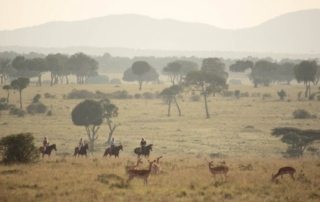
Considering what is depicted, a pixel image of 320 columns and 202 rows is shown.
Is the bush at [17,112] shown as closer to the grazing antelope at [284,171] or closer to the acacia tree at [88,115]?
the acacia tree at [88,115]

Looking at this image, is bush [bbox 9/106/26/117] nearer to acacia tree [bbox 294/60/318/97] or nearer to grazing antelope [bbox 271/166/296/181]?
grazing antelope [bbox 271/166/296/181]

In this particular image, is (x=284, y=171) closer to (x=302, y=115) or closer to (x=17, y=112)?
(x=302, y=115)

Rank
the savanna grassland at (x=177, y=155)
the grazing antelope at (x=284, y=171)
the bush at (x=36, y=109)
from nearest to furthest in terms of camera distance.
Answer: the savanna grassland at (x=177, y=155) < the grazing antelope at (x=284, y=171) < the bush at (x=36, y=109)

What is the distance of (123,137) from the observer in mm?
61781

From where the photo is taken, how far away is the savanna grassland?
2066cm

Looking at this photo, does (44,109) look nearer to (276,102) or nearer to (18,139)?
(276,102)

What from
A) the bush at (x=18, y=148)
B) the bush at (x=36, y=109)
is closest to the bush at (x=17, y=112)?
the bush at (x=36, y=109)

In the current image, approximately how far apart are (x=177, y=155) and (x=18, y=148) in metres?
21.9

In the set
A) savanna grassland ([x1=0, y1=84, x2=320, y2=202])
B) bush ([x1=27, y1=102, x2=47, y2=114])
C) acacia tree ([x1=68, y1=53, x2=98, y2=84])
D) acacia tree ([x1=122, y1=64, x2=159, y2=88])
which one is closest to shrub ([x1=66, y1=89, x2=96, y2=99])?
savanna grassland ([x1=0, y1=84, x2=320, y2=202])

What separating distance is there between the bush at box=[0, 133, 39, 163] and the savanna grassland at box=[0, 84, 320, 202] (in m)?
1.14

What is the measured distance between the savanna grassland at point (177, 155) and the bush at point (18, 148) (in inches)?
44.9

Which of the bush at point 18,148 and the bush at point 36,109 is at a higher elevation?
the bush at point 18,148

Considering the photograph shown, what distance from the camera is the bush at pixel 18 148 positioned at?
27.5 m

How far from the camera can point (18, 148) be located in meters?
27.8
